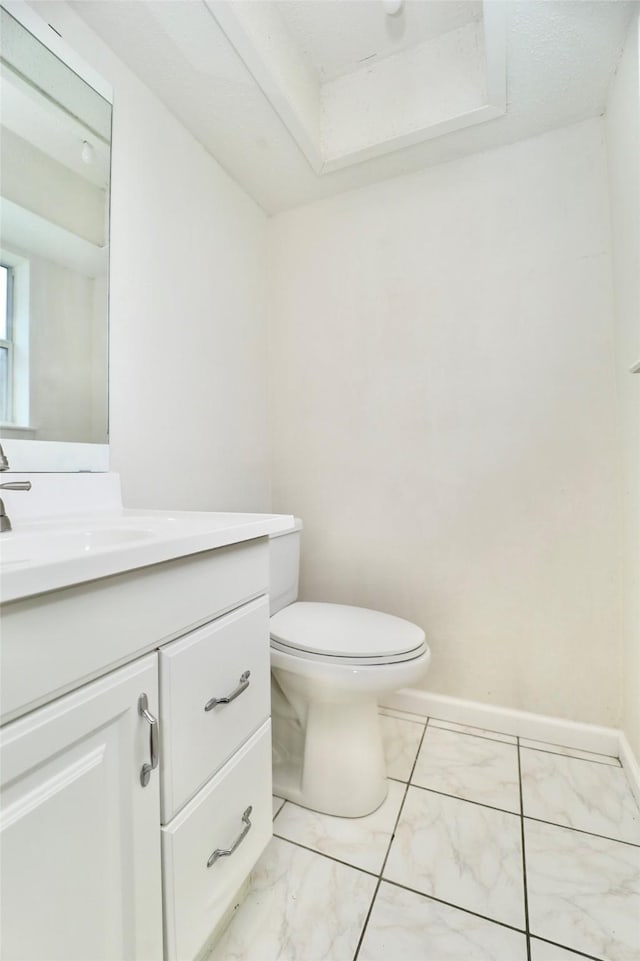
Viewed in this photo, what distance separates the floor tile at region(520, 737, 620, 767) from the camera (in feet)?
4.35

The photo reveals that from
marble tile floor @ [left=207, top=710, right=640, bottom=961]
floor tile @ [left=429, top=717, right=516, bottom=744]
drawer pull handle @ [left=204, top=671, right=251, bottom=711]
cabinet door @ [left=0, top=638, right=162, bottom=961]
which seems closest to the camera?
cabinet door @ [left=0, top=638, right=162, bottom=961]

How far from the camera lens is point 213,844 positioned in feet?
2.38

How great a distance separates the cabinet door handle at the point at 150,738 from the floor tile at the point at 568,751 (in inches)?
51.2

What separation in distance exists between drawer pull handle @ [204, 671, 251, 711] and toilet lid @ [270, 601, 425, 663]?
0.32m

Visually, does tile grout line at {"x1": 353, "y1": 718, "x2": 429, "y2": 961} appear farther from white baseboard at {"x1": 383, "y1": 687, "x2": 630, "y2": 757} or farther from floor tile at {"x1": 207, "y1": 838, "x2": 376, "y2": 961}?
white baseboard at {"x1": 383, "y1": 687, "x2": 630, "y2": 757}

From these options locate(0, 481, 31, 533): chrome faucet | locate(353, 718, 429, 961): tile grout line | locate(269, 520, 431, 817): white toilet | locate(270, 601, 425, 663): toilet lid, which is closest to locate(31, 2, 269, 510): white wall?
locate(0, 481, 31, 533): chrome faucet

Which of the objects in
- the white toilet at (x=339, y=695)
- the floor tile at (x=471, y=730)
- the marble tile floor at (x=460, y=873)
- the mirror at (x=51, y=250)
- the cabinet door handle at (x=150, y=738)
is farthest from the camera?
the floor tile at (x=471, y=730)

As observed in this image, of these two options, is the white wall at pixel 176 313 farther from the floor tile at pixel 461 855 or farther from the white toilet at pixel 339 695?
the floor tile at pixel 461 855

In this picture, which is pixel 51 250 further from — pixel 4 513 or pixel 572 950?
pixel 572 950

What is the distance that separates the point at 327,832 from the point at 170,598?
87 centimetres

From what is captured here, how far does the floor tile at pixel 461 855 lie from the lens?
903mm

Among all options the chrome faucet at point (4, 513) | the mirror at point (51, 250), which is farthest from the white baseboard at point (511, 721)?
the mirror at point (51, 250)

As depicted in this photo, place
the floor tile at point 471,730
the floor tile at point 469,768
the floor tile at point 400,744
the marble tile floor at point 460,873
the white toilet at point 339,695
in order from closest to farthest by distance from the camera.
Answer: the marble tile floor at point 460,873 < the white toilet at point 339,695 < the floor tile at point 469,768 < the floor tile at point 400,744 < the floor tile at point 471,730

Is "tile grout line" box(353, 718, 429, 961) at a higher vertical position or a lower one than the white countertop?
lower
